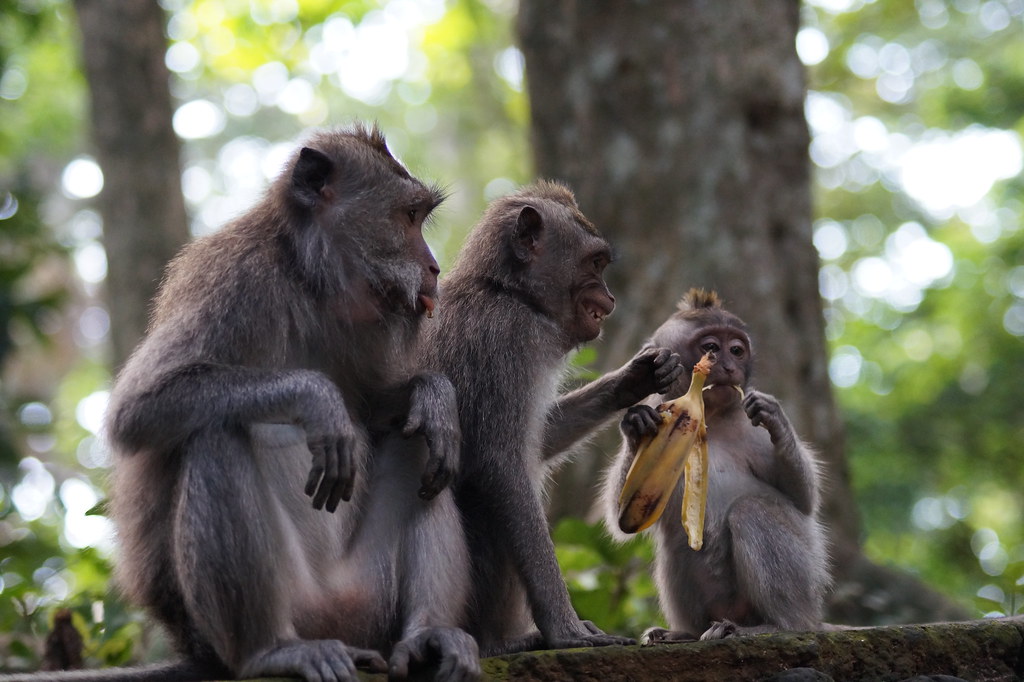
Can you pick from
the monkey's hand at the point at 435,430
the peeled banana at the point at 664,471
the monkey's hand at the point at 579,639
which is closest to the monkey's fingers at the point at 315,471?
the monkey's hand at the point at 435,430

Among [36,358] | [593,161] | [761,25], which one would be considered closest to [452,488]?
[593,161]

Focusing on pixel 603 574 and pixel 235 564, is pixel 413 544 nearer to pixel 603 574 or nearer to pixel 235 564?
Answer: pixel 235 564

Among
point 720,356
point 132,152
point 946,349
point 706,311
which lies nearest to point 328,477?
point 720,356

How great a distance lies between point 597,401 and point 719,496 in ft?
2.16

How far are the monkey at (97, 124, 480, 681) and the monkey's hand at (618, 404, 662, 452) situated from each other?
33.3 inches

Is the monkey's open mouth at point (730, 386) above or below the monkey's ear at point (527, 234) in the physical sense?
below

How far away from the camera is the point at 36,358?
2886cm

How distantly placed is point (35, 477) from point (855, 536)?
19.4 feet

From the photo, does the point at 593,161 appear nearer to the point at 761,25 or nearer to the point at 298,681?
the point at 761,25

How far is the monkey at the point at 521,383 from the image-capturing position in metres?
4.05

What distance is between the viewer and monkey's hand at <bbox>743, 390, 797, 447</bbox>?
440 centimetres

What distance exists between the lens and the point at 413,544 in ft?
12.4

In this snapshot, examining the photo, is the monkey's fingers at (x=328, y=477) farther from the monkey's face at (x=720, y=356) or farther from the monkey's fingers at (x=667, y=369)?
the monkey's face at (x=720, y=356)

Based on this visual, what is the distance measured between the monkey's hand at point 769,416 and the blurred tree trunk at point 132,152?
5166 mm
